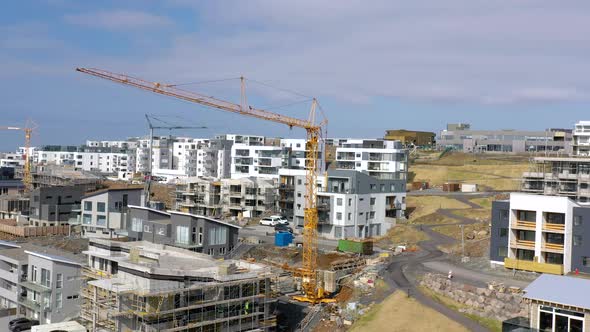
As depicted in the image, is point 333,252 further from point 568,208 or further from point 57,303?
point 57,303

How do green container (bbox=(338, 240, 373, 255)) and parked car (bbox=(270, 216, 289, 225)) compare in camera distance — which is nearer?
green container (bbox=(338, 240, 373, 255))

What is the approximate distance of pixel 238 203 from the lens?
7262cm

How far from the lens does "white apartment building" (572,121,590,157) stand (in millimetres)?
68875

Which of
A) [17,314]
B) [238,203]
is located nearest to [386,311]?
[17,314]

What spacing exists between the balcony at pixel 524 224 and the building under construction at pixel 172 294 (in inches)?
718

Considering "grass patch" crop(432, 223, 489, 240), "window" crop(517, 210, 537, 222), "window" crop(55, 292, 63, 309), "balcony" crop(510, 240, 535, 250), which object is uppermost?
"window" crop(517, 210, 537, 222)

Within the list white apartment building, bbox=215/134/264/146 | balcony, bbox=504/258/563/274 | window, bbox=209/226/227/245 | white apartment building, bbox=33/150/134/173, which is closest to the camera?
balcony, bbox=504/258/563/274

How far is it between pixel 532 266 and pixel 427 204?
96.9 feet

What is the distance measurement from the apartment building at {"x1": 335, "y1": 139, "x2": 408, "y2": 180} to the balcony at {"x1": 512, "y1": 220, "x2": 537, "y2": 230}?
29798 mm

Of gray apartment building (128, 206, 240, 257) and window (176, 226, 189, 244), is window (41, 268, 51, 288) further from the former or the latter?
window (176, 226, 189, 244)

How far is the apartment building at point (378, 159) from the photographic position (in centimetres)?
7488

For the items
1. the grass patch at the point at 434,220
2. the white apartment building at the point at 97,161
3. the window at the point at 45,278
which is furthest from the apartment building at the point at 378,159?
the white apartment building at the point at 97,161

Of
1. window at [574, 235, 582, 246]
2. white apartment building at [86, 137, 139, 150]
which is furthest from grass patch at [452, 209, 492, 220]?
white apartment building at [86, 137, 139, 150]

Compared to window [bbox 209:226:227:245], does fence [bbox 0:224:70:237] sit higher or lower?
lower
